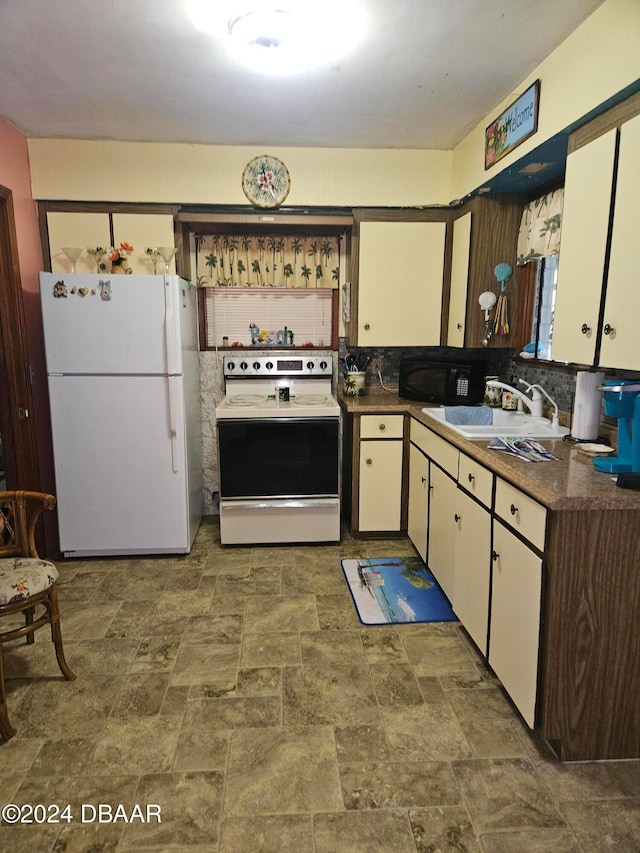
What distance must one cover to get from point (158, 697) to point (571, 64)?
2.83 meters

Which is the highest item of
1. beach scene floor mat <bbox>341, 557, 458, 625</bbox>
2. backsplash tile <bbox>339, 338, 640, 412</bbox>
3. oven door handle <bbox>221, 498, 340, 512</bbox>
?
backsplash tile <bbox>339, 338, 640, 412</bbox>

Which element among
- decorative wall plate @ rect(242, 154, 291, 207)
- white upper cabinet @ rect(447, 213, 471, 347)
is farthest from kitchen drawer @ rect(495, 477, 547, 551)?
decorative wall plate @ rect(242, 154, 291, 207)

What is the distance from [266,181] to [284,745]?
9.61ft

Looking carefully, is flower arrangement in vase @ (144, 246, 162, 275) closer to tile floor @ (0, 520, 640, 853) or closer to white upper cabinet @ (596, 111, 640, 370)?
tile floor @ (0, 520, 640, 853)

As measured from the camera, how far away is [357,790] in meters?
1.50

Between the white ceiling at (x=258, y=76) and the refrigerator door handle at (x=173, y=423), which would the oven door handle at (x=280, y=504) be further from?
the white ceiling at (x=258, y=76)

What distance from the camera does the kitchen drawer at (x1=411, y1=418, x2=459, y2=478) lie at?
2346mm

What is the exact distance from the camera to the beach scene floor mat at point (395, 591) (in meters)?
2.43

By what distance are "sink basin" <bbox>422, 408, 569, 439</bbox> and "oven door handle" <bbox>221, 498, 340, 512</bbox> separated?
0.85 meters

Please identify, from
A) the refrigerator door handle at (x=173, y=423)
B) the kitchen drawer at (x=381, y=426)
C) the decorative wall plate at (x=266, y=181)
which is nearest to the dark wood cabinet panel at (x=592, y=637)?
the kitchen drawer at (x=381, y=426)

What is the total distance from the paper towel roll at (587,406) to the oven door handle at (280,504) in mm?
1529

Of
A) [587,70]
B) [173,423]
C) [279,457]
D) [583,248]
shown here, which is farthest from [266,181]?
[583,248]

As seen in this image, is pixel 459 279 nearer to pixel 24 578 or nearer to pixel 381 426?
pixel 381 426

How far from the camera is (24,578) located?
5.98 feet
